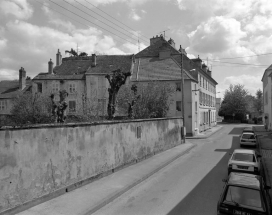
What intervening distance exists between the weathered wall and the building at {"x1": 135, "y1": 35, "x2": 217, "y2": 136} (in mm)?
18975

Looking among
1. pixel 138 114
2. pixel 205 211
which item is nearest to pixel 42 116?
pixel 138 114

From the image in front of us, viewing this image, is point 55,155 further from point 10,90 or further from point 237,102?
point 237,102

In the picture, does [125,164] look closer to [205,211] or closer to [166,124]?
[205,211]

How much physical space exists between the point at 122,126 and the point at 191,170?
4.43 meters

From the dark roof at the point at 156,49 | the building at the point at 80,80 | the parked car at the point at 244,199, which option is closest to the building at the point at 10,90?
the building at the point at 80,80

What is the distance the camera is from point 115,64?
1416 inches

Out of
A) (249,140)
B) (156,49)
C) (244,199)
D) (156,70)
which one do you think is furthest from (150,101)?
(244,199)

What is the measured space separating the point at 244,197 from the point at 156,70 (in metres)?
28.7

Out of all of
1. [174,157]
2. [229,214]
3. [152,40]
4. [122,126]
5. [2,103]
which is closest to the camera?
[229,214]

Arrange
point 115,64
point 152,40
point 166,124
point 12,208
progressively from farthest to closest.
Result: 1. point 152,40
2. point 115,64
3. point 166,124
4. point 12,208

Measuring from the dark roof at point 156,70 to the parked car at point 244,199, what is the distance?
25.7 metres

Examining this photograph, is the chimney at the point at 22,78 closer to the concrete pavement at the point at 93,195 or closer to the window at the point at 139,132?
the window at the point at 139,132

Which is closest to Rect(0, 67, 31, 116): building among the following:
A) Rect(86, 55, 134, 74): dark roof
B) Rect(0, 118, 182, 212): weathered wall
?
Rect(86, 55, 134, 74): dark roof

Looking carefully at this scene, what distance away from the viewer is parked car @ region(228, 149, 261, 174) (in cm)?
1111
